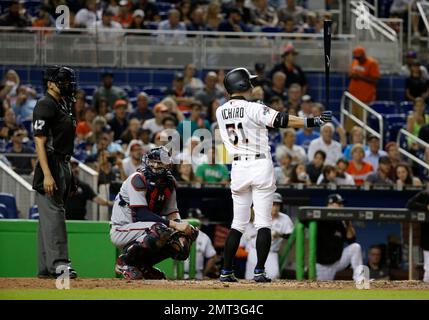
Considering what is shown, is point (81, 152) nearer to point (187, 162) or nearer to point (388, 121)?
point (187, 162)

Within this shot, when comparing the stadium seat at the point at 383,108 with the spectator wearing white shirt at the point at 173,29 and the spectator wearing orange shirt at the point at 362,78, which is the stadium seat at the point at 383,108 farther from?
the spectator wearing white shirt at the point at 173,29

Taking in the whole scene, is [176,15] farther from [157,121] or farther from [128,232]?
[128,232]

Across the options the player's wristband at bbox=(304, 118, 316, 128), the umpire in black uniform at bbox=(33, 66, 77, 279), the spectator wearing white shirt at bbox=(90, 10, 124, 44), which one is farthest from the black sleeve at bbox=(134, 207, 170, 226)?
the spectator wearing white shirt at bbox=(90, 10, 124, 44)

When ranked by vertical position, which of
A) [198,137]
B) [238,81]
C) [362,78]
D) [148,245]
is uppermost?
[238,81]

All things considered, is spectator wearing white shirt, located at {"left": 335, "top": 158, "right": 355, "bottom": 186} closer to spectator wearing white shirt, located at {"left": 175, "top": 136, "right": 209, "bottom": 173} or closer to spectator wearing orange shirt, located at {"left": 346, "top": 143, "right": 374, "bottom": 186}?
spectator wearing orange shirt, located at {"left": 346, "top": 143, "right": 374, "bottom": 186}

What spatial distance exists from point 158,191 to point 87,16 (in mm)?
9364

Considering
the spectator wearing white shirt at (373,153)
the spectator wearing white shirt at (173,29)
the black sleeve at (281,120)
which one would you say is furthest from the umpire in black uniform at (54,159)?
the spectator wearing white shirt at (173,29)

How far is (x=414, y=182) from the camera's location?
17.4m

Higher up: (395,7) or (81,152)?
(395,7)

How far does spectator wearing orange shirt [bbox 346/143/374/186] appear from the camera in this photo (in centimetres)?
1756

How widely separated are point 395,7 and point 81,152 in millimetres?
7991

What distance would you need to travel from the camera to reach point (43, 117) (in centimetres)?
1137

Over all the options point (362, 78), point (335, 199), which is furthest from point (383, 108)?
point (335, 199)
